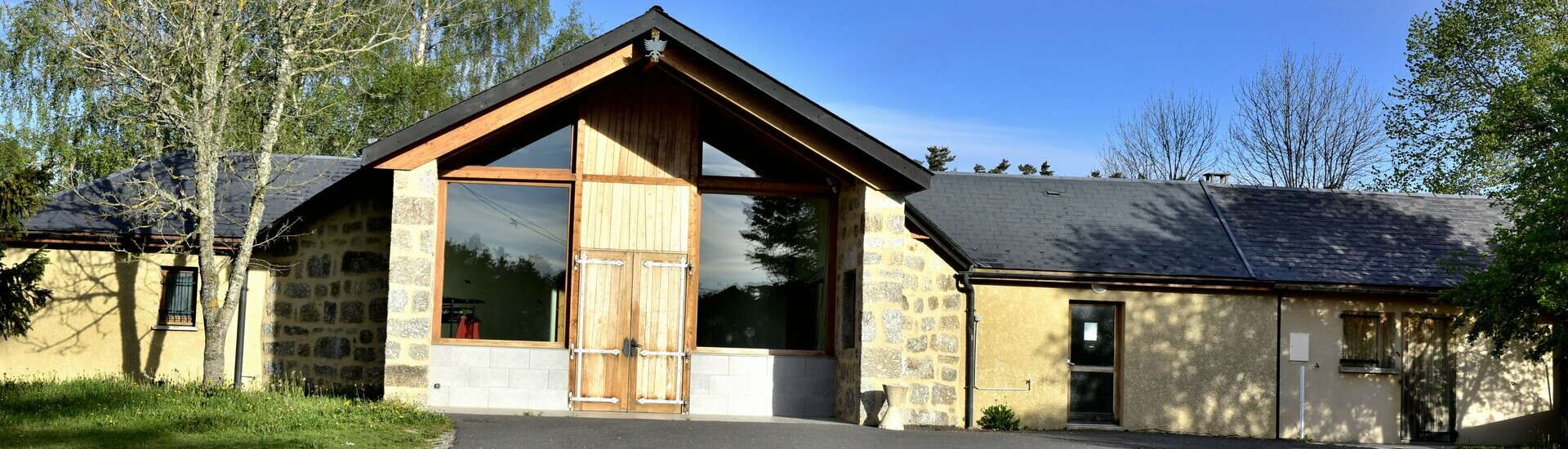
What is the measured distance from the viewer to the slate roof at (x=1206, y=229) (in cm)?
1673

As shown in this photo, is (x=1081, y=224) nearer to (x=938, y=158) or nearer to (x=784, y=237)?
(x=784, y=237)

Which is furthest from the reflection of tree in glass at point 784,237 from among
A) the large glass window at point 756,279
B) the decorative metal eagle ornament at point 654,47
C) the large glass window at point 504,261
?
the decorative metal eagle ornament at point 654,47

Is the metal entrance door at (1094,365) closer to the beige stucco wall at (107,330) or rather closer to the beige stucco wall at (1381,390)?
the beige stucco wall at (1381,390)

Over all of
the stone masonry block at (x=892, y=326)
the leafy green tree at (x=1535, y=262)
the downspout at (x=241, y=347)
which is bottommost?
the downspout at (x=241, y=347)

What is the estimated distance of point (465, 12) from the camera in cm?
2991

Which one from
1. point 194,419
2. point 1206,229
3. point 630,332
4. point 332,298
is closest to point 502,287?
point 630,332

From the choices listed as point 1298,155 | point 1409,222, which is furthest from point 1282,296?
point 1298,155

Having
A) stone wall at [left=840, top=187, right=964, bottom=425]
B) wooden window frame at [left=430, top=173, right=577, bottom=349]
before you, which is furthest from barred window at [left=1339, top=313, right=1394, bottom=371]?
wooden window frame at [left=430, top=173, right=577, bottom=349]

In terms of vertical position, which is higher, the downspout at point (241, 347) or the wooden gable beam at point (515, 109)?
the wooden gable beam at point (515, 109)

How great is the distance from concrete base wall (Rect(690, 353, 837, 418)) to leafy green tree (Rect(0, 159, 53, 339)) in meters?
7.31

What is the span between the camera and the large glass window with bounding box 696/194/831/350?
15.1m

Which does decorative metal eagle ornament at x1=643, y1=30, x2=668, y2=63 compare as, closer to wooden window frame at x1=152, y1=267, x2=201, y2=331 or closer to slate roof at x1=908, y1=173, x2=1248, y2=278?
slate roof at x1=908, y1=173, x2=1248, y2=278

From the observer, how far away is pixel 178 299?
15977 mm

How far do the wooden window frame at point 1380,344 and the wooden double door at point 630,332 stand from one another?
27.6ft
